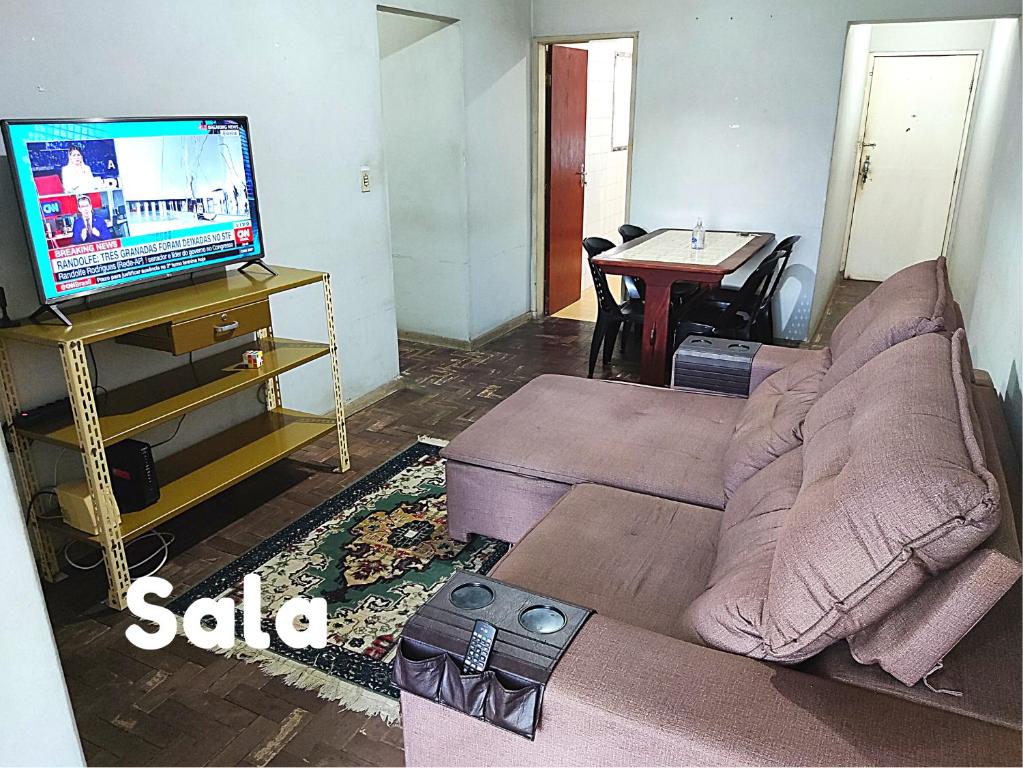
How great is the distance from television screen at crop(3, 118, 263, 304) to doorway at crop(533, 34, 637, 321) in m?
2.99

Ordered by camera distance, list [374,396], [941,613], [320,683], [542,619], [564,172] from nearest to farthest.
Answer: [941,613] < [542,619] < [320,683] < [374,396] < [564,172]

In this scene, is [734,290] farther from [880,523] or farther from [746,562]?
[880,523]

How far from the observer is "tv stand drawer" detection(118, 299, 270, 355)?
243 cm

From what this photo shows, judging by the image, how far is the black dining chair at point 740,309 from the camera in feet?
13.6

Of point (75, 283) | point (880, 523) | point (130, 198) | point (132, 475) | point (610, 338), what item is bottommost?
point (610, 338)

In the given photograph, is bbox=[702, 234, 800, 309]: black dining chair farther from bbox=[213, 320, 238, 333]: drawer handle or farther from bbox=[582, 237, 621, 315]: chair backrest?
bbox=[213, 320, 238, 333]: drawer handle

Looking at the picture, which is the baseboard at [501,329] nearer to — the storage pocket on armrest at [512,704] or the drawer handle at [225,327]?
the drawer handle at [225,327]

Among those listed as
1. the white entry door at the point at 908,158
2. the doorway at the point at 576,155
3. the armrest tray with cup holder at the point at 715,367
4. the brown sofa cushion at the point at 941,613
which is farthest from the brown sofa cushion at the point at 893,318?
the white entry door at the point at 908,158

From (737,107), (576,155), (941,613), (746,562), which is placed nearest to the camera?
(941,613)

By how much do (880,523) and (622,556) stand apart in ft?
2.56

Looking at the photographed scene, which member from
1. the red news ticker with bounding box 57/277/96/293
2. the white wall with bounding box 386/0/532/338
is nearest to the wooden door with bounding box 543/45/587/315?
the white wall with bounding box 386/0/532/338

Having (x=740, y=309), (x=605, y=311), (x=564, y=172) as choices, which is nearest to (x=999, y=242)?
(x=740, y=309)

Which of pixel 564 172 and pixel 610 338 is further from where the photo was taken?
pixel 564 172

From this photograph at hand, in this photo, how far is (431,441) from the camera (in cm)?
354
